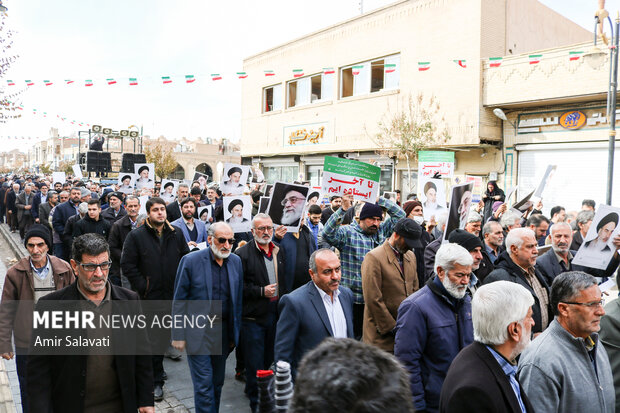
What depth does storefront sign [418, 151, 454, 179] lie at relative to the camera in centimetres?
1000

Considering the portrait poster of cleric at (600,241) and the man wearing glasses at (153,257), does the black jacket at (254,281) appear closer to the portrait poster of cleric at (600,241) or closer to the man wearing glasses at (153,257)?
the man wearing glasses at (153,257)

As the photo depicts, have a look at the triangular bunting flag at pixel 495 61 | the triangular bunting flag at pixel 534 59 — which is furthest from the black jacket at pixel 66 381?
the triangular bunting flag at pixel 495 61

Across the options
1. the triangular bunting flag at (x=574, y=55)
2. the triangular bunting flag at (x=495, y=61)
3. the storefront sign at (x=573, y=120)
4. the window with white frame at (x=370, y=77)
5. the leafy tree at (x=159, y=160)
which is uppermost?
the window with white frame at (x=370, y=77)

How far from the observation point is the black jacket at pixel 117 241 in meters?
6.72

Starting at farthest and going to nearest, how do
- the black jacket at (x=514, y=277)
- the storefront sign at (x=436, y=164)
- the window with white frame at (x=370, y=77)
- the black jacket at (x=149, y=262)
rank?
the window with white frame at (x=370, y=77), the storefront sign at (x=436, y=164), the black jacket at (x=149, y=262), the black jacket at (x=514, y=277)

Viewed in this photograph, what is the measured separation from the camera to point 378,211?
5570 mm

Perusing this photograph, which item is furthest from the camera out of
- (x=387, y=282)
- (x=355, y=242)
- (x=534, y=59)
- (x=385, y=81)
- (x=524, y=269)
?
(x=385, y=81)

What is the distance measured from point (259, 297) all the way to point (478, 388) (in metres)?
3.16

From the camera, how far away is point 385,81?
2291 cm

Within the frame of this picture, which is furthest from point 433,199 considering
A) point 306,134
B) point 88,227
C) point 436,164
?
point 306,134

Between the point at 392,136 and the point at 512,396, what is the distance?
19.7m

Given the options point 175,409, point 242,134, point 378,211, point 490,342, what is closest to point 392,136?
point 242,134

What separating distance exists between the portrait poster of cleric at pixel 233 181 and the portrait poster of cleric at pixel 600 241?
6148 millimetres

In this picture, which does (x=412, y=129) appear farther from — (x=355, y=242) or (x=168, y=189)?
(x=355, y=242)
